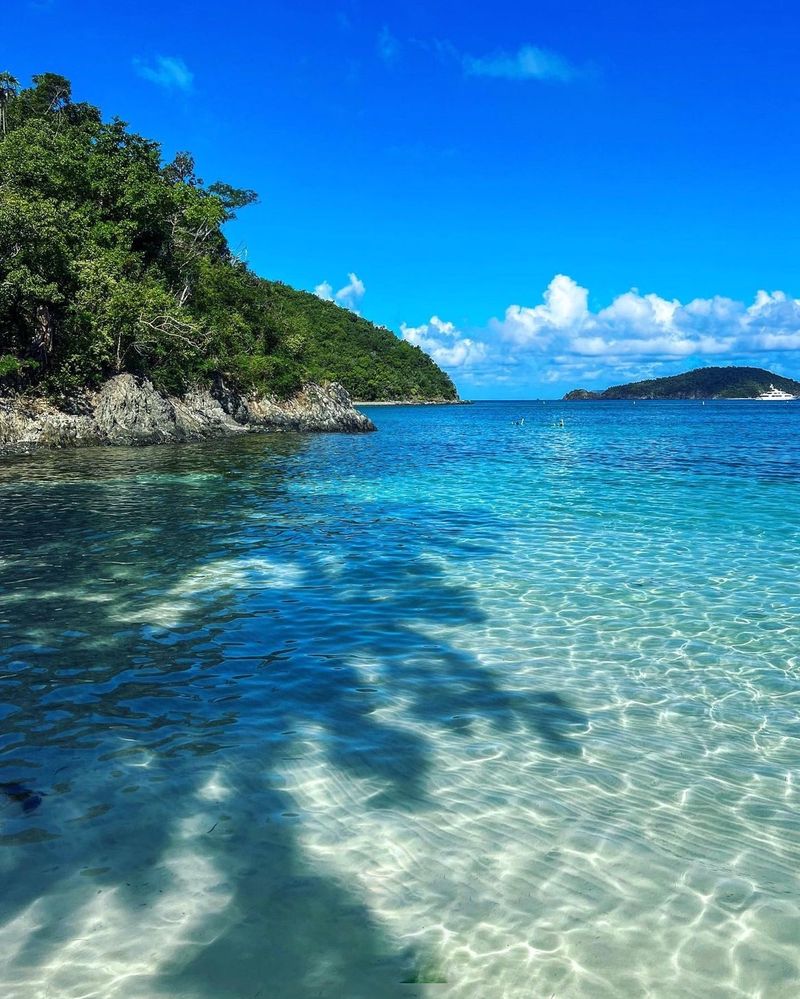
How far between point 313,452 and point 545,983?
3755cm

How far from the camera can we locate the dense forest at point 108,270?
34781mm

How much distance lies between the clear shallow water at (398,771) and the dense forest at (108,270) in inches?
1051

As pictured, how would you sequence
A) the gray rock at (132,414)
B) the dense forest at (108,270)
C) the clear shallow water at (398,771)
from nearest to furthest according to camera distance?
the clear shallow water at (398,771)
the dense forest at (108,270)
the gray rock at (132,414)

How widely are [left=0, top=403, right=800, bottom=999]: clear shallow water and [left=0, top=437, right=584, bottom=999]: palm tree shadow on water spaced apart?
2 centimetres

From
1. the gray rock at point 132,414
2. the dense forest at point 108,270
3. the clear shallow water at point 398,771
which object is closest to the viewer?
the clear shallow water at point 398,771

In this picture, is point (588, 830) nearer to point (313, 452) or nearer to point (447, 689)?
point (447, 689)

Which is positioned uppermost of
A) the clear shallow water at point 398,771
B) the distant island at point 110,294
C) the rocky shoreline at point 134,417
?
the distant island at point 110,294

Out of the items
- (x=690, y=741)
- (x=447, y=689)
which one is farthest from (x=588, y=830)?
(x=447, y=689)

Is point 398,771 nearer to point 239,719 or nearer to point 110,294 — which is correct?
point 239,719

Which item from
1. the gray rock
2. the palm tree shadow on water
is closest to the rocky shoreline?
the gray rock

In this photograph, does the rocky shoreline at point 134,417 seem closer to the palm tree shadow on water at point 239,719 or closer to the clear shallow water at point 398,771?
the palm tree shadow on water at point 239,719

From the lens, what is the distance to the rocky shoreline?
35.7 m

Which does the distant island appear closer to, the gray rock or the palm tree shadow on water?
the gray rock

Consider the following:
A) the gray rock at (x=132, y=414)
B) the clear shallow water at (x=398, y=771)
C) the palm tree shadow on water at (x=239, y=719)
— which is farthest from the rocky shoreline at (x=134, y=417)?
the clear shallow water at (x=398, y=771)
